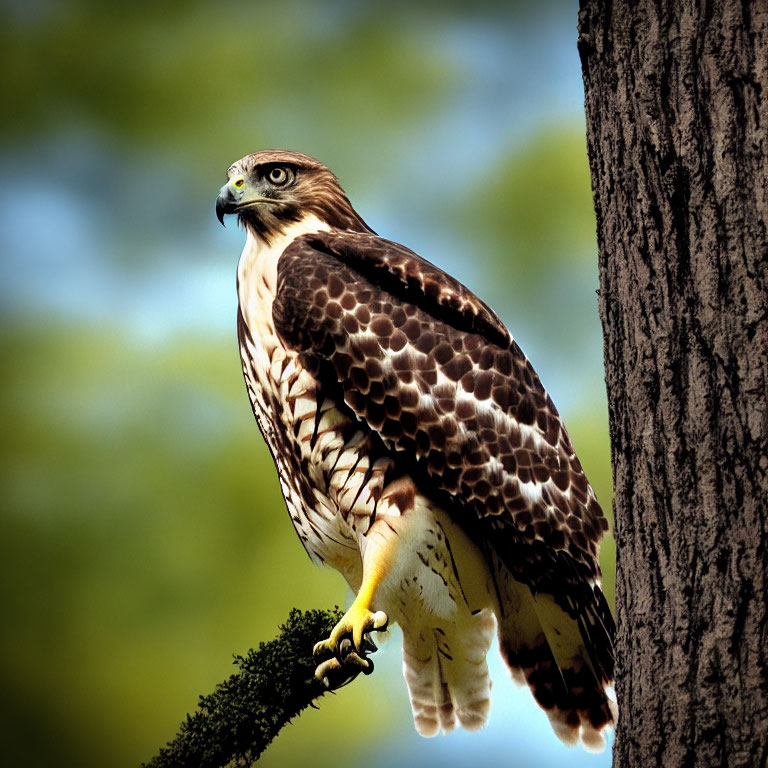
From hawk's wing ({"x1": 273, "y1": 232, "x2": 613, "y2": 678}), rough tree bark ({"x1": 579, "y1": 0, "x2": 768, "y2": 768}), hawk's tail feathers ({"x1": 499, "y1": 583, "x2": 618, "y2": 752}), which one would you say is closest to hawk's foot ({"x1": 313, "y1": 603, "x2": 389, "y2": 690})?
hawk's wing ({"x1": 273, "y1": 232, "x2": 613, "y2": 678})

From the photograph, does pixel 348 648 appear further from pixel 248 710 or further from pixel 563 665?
pixel 563 665

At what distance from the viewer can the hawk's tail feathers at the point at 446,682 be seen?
11.4ft

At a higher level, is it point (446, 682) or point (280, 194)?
point (280, 194)

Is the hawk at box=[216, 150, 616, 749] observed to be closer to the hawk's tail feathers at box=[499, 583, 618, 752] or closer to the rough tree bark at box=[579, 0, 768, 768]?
the hawk's tail feathers at box=[499, 583, 618, 752]

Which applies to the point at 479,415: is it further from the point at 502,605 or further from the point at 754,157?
the point at 754,157

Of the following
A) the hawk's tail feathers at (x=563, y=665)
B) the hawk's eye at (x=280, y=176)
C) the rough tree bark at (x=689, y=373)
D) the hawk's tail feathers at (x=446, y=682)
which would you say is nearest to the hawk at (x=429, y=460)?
the hawk's tail feathers at (x=563, y=665)

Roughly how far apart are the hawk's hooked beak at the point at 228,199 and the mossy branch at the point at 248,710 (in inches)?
55.4

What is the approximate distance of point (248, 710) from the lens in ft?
8.29

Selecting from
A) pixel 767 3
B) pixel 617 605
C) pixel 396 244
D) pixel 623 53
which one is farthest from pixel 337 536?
pixel 767 3

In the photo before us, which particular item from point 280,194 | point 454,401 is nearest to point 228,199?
point 280,194

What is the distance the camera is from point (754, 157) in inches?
79.5

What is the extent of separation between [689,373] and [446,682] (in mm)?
1851

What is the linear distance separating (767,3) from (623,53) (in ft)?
0.97

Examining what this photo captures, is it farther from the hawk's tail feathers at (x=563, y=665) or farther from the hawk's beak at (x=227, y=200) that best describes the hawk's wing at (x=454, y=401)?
the hawk's beak at (x=227, y=200)
